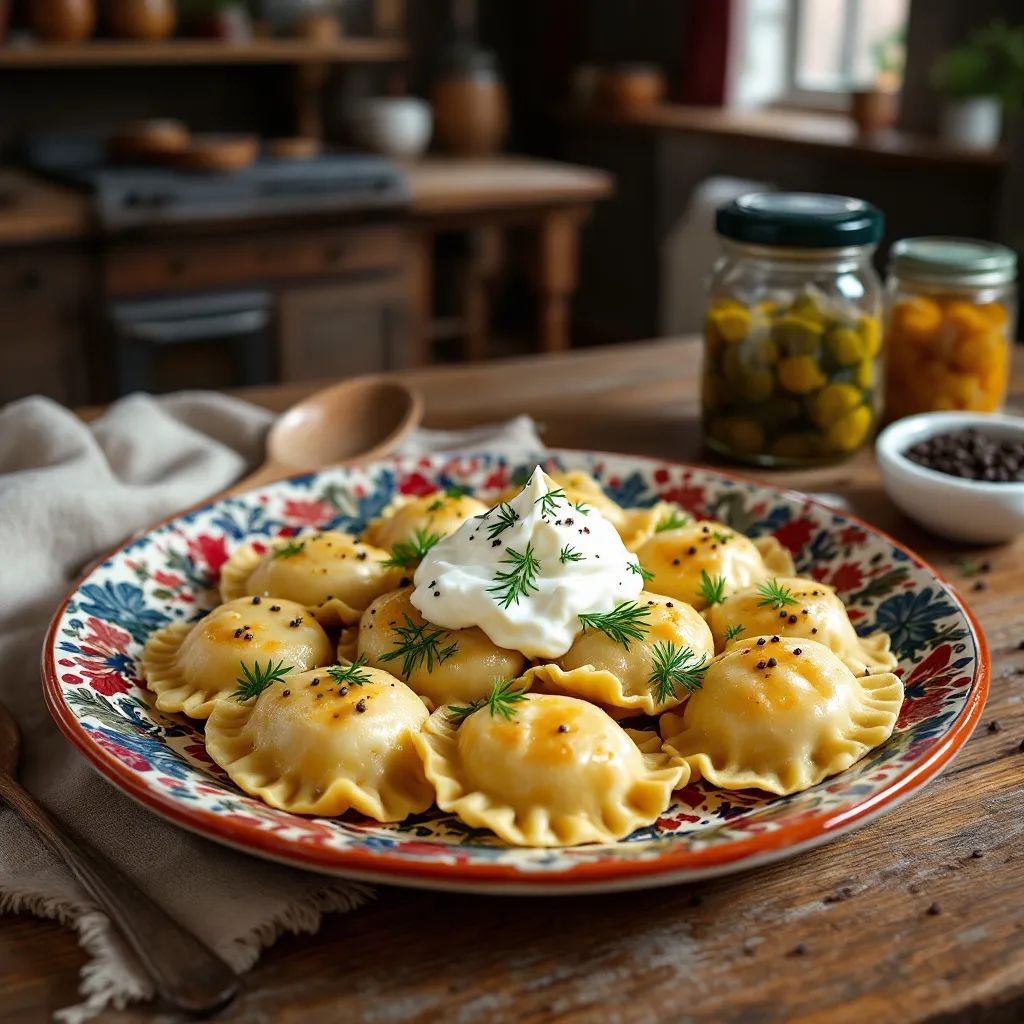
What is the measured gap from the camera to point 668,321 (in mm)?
4969

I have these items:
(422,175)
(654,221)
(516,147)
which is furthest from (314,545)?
(516,147)

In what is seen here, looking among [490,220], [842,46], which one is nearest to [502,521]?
[490,220]

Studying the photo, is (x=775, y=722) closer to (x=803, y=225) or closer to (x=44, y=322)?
(x=803, y=225)

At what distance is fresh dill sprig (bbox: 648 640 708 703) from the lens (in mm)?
975

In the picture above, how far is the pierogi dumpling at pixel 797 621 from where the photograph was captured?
3.43 feet

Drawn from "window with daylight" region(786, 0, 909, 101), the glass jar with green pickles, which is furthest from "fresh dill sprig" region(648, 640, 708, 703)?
"window with daylight" region(786, 0, 909, 101)

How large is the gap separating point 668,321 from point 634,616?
4.10m

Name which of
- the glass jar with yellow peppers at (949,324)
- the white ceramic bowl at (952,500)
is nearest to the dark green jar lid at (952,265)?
Result: the glass jar with yellow peppers at (949,324)

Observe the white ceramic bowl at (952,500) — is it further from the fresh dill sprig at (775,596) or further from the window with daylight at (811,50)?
the window with daylight at (811,50)

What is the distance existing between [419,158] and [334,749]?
13.7 ft

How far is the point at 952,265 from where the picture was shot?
165cm

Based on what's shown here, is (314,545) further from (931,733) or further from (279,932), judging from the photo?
(931,733)

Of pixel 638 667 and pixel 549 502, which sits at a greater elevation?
pixel 549 502

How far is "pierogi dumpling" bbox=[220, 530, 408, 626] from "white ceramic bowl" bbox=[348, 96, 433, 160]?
3.59m
